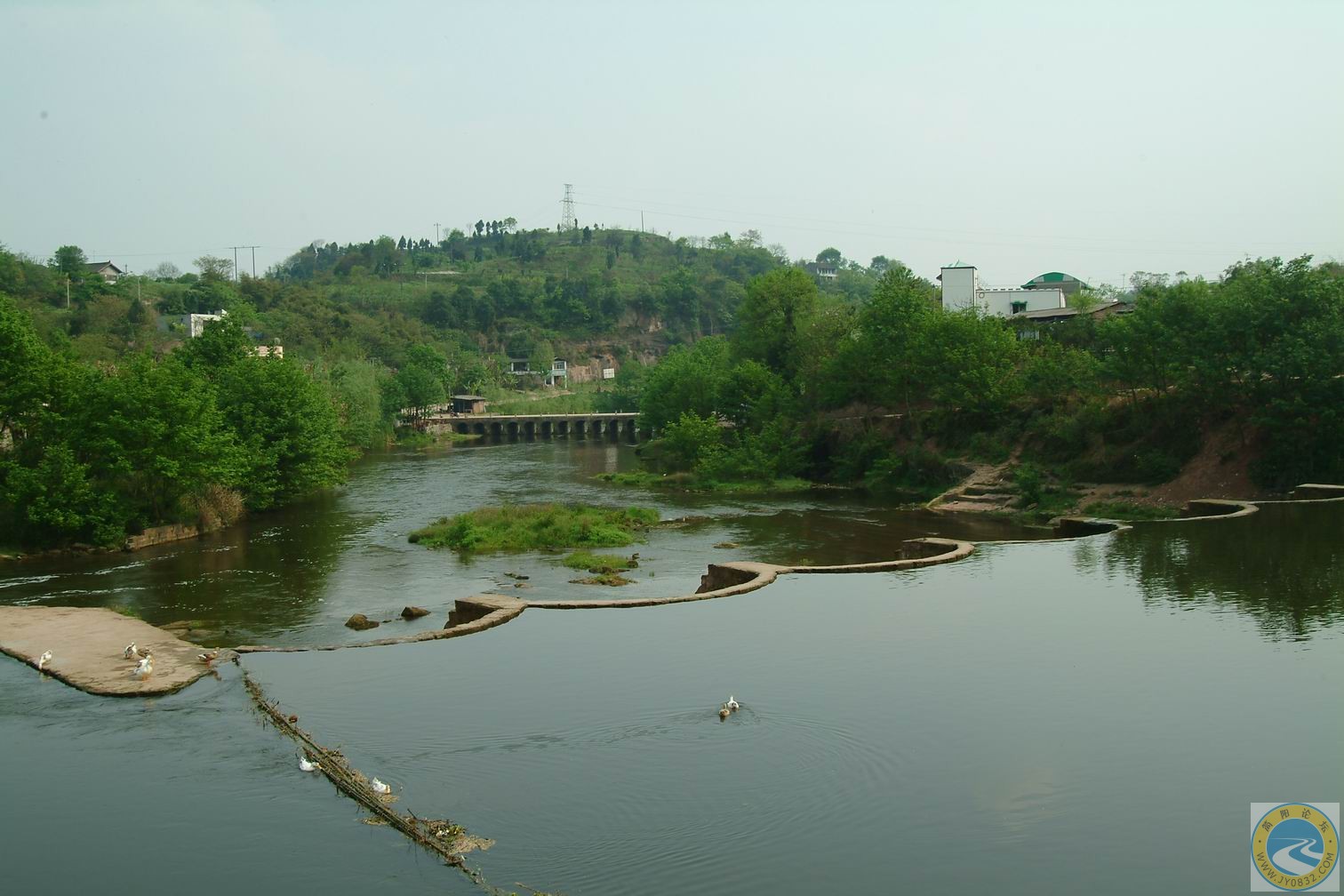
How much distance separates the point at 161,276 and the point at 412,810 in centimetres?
18565

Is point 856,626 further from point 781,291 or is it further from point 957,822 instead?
point 781,291

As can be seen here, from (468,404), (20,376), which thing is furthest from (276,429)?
(468,404)

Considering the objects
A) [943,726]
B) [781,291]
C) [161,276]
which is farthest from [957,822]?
[161,276]

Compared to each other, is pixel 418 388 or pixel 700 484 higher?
pixel 418 388

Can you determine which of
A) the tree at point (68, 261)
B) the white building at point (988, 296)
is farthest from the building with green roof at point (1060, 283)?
the tree at point (68, 261)

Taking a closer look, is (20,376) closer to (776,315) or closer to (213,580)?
(213,580)

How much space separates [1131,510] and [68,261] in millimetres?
135161

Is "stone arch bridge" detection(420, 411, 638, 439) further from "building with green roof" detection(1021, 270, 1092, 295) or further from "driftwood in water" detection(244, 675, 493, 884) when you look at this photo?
"driftwood in water" detection(244, 675, 493, 884)

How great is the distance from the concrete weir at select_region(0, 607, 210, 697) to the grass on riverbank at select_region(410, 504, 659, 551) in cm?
1308

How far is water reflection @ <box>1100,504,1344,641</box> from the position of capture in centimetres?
1862

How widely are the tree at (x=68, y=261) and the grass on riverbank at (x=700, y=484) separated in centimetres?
10120

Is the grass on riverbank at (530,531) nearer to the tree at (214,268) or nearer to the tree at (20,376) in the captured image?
the tree at (20,376)

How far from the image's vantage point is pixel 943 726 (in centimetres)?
1370

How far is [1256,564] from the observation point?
2259cm
